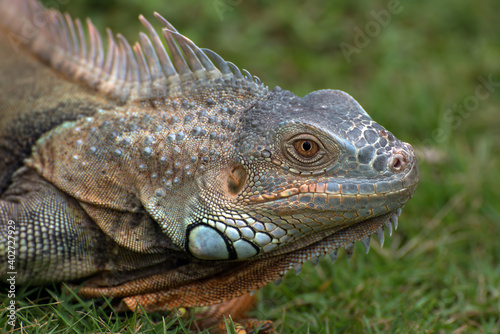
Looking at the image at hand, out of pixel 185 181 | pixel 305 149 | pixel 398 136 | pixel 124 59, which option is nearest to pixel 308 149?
pixel 305 149

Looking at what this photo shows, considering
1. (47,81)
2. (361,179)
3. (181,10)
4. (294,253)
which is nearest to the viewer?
(361,179)

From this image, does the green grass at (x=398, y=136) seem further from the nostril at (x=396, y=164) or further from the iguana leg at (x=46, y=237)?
the nostril at (x=396, y=164)

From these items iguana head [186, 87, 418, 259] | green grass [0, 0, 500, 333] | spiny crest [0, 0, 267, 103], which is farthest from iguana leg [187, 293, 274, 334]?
spiny crest [0, 0, 267, 103]

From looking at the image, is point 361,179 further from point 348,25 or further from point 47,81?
point 348,25

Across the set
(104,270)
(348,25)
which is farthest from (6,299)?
(348,25)

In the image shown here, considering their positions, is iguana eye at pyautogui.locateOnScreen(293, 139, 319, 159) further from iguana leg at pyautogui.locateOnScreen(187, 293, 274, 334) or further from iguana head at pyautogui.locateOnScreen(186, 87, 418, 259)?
iguana leg at pyautogui.locateOnScreen(187, 293, 274, 334)
